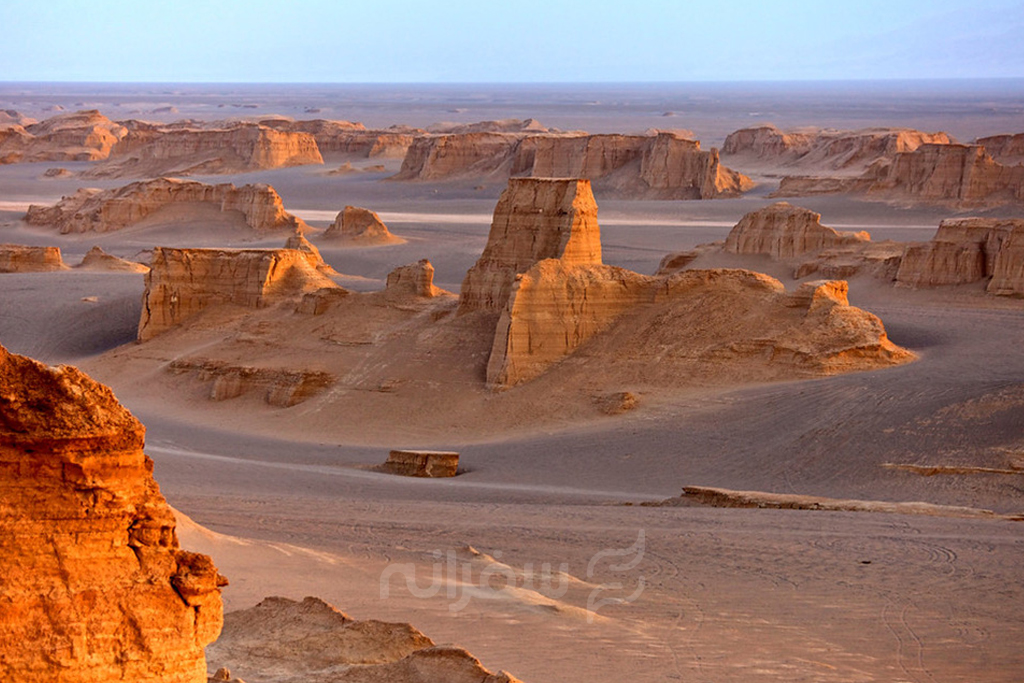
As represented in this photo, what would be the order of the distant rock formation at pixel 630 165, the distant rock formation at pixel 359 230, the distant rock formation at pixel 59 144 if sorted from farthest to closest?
the distant rock formation at pixel 59 144
the distant rock formation at pixel 630 165
the distant rock formation at pixel 359 230

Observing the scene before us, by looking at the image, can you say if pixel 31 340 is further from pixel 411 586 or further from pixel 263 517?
pixel 411 586

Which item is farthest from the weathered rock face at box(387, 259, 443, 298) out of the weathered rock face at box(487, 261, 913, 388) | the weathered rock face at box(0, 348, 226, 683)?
the weathered rock face at box(0, 348, 226, 683)

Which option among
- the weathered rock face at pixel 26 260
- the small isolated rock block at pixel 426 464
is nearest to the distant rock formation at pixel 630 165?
the weathered rock face at pixel 26 260

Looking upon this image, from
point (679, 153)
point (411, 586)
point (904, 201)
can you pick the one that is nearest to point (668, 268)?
point (904, 201)

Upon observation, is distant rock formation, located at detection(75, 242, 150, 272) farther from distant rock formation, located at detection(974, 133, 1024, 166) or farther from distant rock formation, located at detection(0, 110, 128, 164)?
distant rock formation, located at detection(0, 110, 128, 164)

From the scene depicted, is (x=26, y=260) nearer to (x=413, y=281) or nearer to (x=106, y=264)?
(x=106, y=264)

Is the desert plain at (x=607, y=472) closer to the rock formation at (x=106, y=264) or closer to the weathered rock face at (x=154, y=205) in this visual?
the rock formation at (x=106, y=264)
